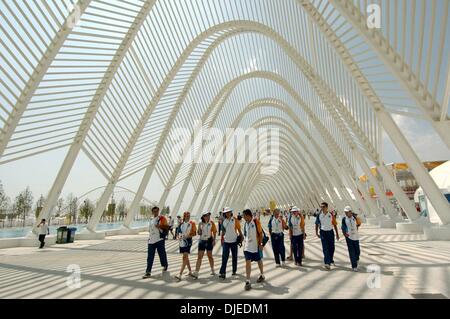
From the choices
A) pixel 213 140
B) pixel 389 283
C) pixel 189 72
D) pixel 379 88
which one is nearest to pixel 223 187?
pixel 213 140

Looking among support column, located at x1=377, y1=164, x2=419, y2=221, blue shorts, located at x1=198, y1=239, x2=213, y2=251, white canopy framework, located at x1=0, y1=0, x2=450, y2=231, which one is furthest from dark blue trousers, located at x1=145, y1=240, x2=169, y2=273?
support column, located at x1=377, y1=164, x2=419, y2=221

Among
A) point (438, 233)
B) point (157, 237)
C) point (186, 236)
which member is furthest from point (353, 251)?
point (438, 233)

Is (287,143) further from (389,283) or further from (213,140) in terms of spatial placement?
(389,283)

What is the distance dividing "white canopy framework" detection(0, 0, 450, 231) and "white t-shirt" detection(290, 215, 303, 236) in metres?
6.06

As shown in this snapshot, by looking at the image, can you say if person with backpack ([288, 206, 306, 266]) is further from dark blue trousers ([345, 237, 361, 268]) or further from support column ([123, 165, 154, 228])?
support column ([123, 165, 154, 228])

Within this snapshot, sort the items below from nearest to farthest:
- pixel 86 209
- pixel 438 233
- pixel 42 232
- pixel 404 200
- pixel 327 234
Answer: pixel 327 234 → pixel 438 233 → pixel 42 232 → pixel 404 200 → pixel 86 209

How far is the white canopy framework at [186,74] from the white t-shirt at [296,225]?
606 cm

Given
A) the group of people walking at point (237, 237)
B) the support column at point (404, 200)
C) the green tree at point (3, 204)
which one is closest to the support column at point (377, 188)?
the support column at point (404, 200)

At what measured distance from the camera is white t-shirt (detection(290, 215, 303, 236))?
294 inches

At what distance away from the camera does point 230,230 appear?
19.9ft

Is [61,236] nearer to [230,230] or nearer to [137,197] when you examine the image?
[137,197]

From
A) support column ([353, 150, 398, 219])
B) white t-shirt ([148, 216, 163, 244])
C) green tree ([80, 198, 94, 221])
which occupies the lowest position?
green tree ([80, 198, 94, 221])

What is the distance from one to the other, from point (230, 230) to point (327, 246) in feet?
8.04
